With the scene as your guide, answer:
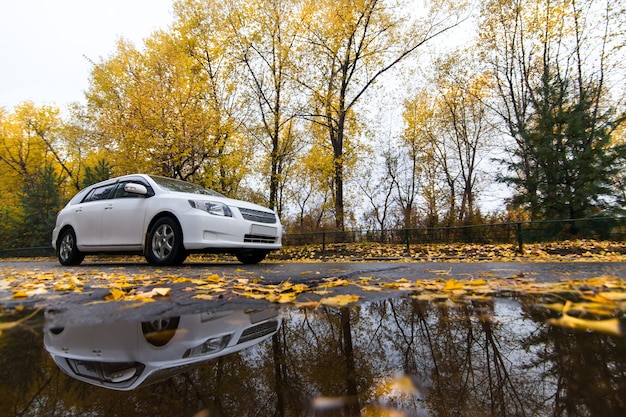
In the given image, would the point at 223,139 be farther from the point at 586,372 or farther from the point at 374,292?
the point at 586,372

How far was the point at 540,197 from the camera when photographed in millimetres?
11898

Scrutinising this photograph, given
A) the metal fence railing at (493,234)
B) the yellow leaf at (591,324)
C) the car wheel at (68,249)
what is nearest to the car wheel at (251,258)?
the car wheel at (68,249)

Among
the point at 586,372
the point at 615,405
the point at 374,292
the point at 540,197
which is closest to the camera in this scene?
the point at 615,405

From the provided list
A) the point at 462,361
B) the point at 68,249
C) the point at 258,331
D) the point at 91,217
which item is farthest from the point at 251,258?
the point at 462,361

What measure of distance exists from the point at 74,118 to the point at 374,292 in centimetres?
2756

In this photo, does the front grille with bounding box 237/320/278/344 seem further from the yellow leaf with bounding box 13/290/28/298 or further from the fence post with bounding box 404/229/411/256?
the fence post with bounding box 404/229/411/256

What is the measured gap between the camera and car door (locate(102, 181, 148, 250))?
543 cm

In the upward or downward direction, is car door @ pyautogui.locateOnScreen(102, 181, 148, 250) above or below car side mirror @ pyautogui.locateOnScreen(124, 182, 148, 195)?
below

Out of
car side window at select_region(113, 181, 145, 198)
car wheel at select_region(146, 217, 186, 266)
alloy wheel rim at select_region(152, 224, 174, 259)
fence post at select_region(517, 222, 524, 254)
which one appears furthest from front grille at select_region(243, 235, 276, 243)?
fence post at select_region(517, 222, 524, 254)

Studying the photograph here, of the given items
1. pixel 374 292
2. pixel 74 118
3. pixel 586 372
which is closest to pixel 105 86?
pixel 74 118

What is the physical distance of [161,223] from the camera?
17.0 ft

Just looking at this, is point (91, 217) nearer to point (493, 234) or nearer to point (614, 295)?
point (614, 295)

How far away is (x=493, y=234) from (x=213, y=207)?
28.4ft

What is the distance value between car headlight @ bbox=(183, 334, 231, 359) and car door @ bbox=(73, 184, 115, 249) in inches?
227
